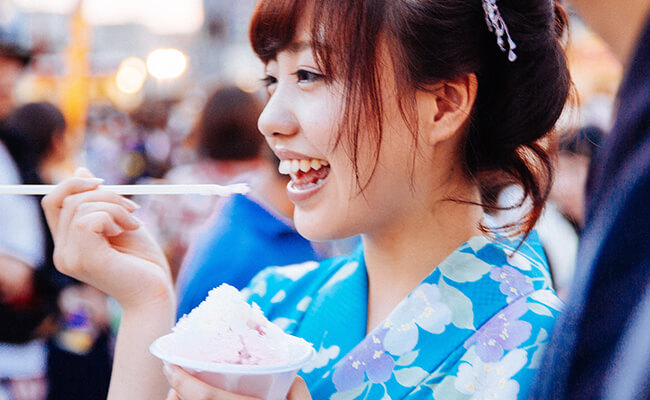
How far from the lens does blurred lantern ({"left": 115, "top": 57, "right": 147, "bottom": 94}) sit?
2712 centimetres

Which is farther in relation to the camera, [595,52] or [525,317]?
[595,52]

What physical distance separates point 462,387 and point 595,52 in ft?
41.4

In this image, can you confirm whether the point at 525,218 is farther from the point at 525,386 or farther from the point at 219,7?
the point at 219,7

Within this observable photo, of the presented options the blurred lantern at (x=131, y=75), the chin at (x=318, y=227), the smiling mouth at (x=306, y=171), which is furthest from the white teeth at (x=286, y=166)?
the blurred lantern at (x=131, y=75)

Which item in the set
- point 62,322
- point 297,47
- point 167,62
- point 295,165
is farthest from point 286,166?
point 167,62

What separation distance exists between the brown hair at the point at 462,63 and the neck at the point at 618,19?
0.57 metres

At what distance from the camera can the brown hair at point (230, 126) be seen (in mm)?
3459

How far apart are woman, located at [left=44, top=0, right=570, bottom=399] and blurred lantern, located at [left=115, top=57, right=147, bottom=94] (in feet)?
90.8

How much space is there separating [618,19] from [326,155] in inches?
27.5

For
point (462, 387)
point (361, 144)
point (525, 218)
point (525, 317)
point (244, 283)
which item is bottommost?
point (244, 283)

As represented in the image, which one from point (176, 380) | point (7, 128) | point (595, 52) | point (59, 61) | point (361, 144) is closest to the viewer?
point (176, 380)

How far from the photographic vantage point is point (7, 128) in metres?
2.63

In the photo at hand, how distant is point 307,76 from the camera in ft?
4.27

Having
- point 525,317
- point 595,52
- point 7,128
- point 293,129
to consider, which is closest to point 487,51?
point 293,129
